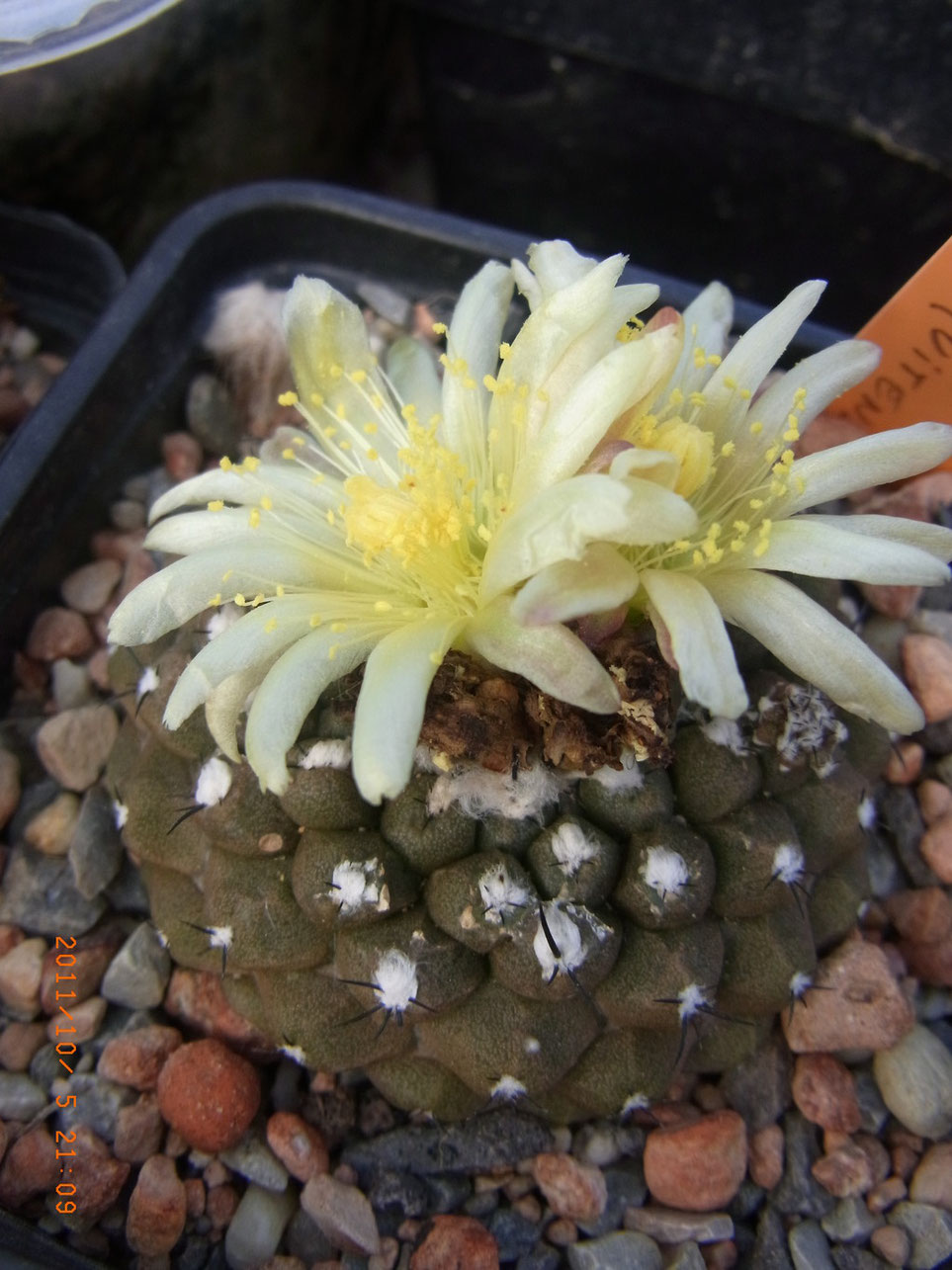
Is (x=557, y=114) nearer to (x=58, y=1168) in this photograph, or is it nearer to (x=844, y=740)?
(x=844, y=740)

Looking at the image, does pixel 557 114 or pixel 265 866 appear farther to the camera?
pixel 557 114

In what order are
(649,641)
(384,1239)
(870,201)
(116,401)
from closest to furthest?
(649,641) → (384,1239) → (116,401) → (870,201)

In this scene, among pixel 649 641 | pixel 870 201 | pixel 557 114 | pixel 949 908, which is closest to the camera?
pixel 649 641

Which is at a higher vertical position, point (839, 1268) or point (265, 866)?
point (265, 866)

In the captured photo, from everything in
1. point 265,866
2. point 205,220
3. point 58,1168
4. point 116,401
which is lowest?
point 58,1168

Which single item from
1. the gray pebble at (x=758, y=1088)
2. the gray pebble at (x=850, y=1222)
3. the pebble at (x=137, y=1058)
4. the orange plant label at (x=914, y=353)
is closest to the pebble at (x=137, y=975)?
the pebble at (x=137, y=1058)

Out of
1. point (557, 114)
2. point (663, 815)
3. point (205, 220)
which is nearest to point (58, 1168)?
point (663, 815)

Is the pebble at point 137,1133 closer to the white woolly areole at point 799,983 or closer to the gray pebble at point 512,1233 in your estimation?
the gray pebble at point 512,1233
